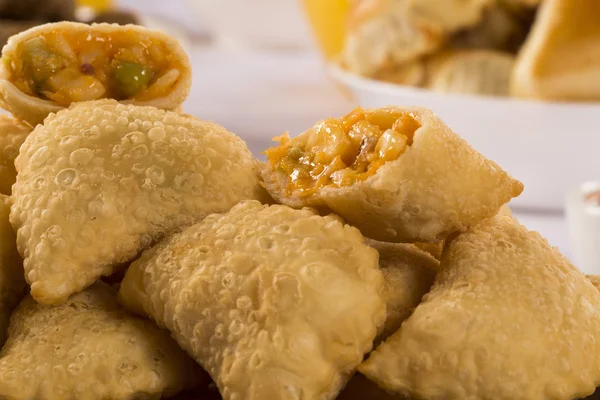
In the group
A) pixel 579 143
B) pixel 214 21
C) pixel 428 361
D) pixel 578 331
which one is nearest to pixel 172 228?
pixel 428 361

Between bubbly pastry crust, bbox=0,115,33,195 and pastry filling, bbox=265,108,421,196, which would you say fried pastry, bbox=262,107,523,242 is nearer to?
pastry filling, bbox=265,108,421,196

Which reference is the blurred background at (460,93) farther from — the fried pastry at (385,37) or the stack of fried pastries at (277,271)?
the stack of fried pastries at (277,271)

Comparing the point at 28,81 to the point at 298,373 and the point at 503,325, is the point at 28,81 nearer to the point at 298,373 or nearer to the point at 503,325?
the point at 298,373

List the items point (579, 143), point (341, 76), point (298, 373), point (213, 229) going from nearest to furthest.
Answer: point (298, 373), point (213, 229), point (579, 143), point (341, 76)

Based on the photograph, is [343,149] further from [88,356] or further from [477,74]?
[477,74]

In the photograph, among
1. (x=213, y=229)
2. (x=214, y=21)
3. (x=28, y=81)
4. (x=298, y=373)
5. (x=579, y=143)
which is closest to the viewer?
(x=298, y=373)

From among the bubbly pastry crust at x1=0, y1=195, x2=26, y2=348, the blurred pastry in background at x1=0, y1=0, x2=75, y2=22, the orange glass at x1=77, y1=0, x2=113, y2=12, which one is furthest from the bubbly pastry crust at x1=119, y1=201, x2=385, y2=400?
the orange glass at x1=77, y1=0, x2=113, y2=12
